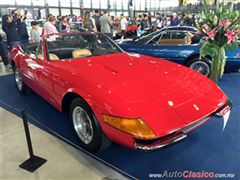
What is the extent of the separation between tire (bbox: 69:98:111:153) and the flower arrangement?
2.18 metres

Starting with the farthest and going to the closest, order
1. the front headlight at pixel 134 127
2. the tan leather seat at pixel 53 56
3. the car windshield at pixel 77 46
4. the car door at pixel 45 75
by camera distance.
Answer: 1. the car windshield at pixel 77 46
2. the tan leather seat at pixel 53 56
3. the car door at pixel 45 75
4. the front headlight at pixel 134 127

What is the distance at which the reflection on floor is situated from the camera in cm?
219

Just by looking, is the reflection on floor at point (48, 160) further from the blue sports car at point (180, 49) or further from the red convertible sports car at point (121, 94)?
the blue sports car at point (180, 49)

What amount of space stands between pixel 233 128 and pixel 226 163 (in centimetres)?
83

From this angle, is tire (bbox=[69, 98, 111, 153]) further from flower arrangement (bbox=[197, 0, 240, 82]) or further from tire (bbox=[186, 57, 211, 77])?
tire (bbox=[186, 57, 211, 77])

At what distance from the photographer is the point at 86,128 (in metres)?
2.54

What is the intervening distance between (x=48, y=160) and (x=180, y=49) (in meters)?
3.71

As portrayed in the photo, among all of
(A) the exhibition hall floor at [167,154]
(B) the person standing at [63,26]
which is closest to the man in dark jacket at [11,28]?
(B) the person standing at [63,26]

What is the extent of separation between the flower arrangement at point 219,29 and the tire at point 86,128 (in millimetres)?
2183

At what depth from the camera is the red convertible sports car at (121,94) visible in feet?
A: 6.42

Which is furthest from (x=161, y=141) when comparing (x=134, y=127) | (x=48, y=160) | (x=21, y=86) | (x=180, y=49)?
(x=180, y=49)

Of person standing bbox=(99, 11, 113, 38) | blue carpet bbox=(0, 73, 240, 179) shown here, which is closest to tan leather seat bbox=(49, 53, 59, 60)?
blue carpet bbox=(0, 73, 240, 179)

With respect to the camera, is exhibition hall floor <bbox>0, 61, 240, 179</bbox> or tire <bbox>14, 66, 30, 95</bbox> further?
tire <bbox>14, 66, 30, 95</bbox>

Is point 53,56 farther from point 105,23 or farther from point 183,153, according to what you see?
point 105,23
